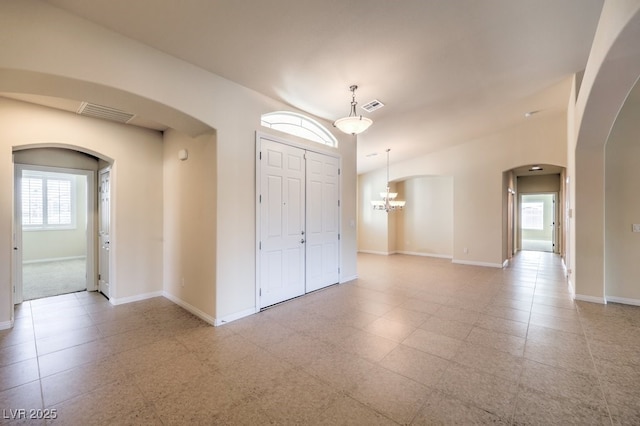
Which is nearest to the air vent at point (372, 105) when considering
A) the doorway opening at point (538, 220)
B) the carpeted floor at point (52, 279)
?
the carpeted floor at point (52, 279)

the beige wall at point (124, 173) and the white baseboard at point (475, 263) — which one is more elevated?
the beige wall at point (124, 173)

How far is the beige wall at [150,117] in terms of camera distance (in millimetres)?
2238

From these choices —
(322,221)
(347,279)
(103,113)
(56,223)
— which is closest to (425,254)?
(347,279)

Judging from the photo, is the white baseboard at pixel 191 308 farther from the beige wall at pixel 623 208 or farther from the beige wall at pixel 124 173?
the beige wall at pixel 623 208

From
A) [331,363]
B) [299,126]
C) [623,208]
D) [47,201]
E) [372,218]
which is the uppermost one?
[299,126]

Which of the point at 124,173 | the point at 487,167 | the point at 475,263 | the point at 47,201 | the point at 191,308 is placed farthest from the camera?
the point at 47,201

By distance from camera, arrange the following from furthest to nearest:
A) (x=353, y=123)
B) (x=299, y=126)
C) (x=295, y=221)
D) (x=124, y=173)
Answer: (x=299, y=126) → (x=295, y=221) → (x=124, y=173) → (x=353, y=123)

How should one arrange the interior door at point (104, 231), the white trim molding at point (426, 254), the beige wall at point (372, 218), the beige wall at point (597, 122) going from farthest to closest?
the beige wall at point (372, 218) → the white trim molding at point (426, 254) → the interior door at point (104, 231) → the beige wall at point (597, 122)

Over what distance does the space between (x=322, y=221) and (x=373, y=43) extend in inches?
114

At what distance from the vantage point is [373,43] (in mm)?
2934

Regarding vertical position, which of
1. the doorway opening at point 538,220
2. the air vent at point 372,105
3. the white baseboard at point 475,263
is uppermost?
the air vent at point 372,105

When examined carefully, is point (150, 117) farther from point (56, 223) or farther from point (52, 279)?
point (56, 223)

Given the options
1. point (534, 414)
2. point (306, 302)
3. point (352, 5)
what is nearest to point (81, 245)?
point (306, 302)

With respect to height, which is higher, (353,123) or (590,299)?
(353,123)
